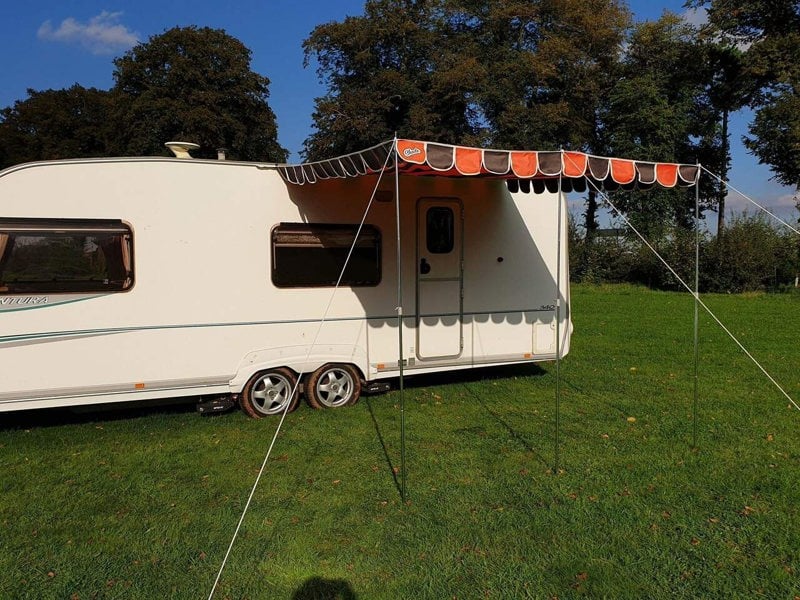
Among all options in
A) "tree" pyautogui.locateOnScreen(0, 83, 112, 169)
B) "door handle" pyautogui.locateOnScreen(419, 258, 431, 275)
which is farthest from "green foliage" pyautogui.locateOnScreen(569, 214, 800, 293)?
"tree" pyautogui.locateOnScreen(0, 83, 112, 169)

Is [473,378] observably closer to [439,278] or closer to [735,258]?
[439,278]

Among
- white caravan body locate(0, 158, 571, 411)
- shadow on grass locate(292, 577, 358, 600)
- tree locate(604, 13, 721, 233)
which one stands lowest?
shadow on grass locate(292, 577, 358, 600)

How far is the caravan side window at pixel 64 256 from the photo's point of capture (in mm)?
5367

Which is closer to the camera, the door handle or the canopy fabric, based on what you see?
the canopy fabric

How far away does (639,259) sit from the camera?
2408 cm

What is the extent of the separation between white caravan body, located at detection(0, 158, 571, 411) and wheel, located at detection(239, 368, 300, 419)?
0.42ft

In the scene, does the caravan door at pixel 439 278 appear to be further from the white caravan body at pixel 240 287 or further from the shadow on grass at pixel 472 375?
the shadow on grass at pixel 472 375

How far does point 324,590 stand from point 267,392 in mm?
3267

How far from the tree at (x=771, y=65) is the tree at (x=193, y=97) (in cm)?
2226

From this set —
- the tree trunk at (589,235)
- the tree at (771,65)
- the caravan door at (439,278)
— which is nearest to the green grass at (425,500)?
the caravan door at (439,278)

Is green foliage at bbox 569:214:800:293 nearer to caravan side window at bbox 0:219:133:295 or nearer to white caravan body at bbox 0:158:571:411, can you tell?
white caravan body at bbox 0:158:571:411

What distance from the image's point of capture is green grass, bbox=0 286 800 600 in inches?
137

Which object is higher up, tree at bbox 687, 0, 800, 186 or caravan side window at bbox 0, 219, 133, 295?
tree at bbox 687, 0, 800, 186

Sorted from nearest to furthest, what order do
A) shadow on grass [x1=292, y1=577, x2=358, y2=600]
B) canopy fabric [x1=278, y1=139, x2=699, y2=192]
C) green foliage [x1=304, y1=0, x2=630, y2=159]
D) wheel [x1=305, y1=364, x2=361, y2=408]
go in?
shadow on grass [x1=292, y1=577, x2=358, y2=600] → canopy fabric [x1=278, y1=139, x2=699, y2=192] → wheel [x1=305, y1=364, x2=361, y2=408] → green foliage [x1=304, y1=0, x2=630, y2=159]
